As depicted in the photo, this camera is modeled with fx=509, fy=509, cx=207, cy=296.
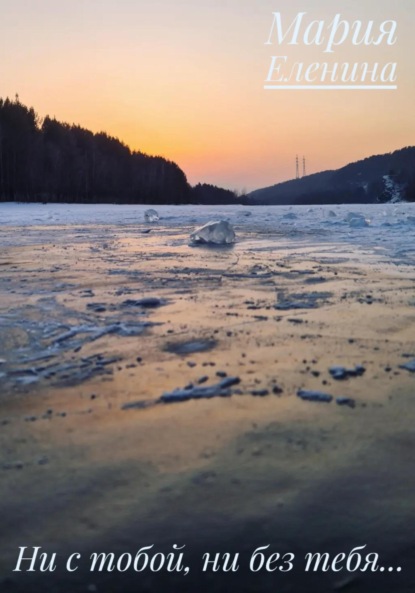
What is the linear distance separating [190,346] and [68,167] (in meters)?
52.1

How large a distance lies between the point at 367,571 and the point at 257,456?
603 mm

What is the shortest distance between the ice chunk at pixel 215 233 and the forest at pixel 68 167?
35.6 metres

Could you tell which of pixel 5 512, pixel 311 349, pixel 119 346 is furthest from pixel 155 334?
pixel 5 512

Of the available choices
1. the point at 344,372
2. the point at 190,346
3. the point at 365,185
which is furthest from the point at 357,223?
the point at 365,185

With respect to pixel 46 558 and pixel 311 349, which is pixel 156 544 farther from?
pixel 311 349

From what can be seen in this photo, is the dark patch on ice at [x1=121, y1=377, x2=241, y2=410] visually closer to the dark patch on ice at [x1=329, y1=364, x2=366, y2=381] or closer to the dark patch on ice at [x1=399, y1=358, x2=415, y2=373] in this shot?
the dark patch on ice at [x1=329, y1=364, x2=366, y2=381]

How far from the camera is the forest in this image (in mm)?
44375

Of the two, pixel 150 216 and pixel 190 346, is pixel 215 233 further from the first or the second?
pixel 150 216

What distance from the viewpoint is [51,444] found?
198 cm

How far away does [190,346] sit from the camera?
328cm

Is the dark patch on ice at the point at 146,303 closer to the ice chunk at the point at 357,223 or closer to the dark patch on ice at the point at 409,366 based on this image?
the dark patch on ice at the point at 409,366

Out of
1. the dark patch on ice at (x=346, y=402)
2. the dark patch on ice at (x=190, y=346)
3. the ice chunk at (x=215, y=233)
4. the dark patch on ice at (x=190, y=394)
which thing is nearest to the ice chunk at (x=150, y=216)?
the ice chunk at (x=215, y=233)

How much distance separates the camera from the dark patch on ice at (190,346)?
10.4 feet

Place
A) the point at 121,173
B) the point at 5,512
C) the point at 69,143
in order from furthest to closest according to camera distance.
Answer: the point at 121,173 → the point at 69,143 → the point at 5,512
